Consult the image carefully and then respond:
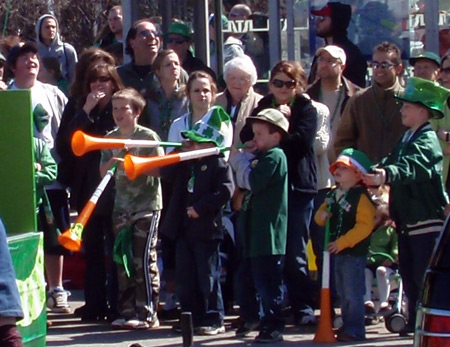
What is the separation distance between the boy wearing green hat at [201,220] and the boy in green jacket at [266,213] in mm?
231

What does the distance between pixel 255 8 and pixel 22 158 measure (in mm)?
5398

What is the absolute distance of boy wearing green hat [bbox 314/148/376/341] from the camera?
7.45 meters

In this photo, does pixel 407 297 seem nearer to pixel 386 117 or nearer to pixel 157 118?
pixel 386 117

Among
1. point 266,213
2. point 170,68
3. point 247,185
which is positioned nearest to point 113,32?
point 170,68

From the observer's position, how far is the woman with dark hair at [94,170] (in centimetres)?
852

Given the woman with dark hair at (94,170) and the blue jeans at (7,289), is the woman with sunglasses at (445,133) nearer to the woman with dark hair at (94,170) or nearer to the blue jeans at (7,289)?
the woman with dark hair at (94,170)

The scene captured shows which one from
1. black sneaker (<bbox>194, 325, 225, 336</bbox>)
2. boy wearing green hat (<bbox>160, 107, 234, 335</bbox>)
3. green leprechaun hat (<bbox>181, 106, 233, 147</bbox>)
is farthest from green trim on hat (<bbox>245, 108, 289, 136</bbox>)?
black sneaker (<bbox>194, 325, 225, 336</bbox>)

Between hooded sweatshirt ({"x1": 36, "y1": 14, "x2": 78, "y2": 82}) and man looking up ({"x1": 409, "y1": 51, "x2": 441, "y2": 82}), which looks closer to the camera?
man looking up ({"x1": 409, "y1": 51, "x2": 441, "y2": 82})

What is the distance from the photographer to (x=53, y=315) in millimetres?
8883

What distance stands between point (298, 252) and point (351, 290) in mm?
653

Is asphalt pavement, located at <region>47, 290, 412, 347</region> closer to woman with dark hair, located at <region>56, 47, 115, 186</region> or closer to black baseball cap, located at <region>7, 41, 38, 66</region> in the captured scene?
woman with dark hair, located at <region>56, 47, 115, 186</region>

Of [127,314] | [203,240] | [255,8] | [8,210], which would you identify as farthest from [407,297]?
[255,8]

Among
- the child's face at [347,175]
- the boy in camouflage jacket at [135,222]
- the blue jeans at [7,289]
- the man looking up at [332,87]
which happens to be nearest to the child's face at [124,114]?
the boy in camouflage jacket at [135,222]

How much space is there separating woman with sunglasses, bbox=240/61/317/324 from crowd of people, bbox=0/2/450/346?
11 mm
